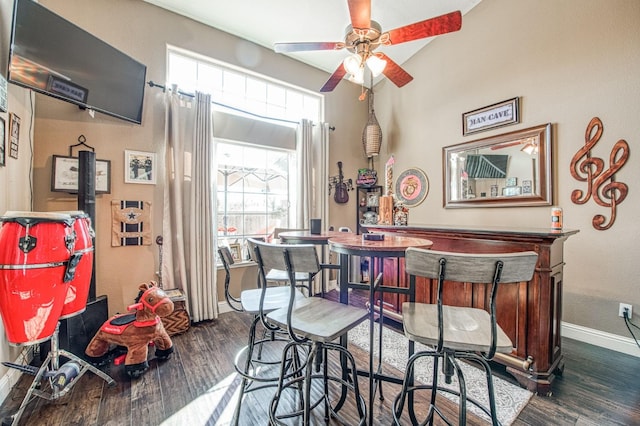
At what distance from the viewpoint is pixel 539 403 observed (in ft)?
5.30

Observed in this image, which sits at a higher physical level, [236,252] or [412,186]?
[412,186]

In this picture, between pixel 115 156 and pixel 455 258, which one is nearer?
pixel 455 258

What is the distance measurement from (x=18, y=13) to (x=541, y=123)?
426 centimetres

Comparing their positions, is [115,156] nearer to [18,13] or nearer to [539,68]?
[18,13]

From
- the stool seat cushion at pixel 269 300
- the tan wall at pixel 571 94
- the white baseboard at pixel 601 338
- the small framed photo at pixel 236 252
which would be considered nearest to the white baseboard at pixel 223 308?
the small framed photo at pixel 236 252

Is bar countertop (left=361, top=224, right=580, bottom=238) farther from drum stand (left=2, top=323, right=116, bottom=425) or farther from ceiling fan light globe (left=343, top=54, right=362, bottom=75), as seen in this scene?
drum stand (left=2, top=323, right=116, bottom=425)

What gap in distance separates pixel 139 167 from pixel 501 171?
3839 mm

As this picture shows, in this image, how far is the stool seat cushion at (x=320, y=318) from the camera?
1.16m

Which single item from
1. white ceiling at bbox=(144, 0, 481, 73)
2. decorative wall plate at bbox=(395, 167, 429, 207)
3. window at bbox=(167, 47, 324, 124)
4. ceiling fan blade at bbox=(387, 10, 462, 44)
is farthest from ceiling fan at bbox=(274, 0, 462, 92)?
decorative wall plate at bbox=(395, 167, 429, 207)

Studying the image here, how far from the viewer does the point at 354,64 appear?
2.00m

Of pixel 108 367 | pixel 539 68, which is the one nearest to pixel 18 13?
pixel 108 367

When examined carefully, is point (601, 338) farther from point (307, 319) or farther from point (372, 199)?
point (372, 199)

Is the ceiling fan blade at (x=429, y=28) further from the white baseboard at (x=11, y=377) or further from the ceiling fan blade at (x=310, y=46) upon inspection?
the white baseboard at (x=11, y=377)

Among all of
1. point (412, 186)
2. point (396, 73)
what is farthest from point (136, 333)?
point (412, 186)
